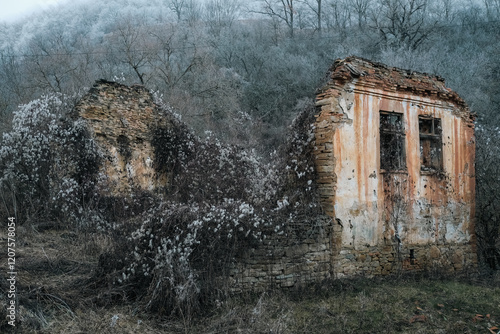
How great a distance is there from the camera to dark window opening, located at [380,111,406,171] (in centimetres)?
916

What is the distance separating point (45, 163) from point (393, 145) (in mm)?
9314

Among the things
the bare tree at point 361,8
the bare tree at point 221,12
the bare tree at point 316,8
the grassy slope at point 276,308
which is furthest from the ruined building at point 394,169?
the bare tree at point 221,12

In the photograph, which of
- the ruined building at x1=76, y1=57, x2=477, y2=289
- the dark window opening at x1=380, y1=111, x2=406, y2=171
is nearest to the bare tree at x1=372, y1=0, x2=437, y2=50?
the ruined building at x1=76, y1=57, x2=477, y2=289

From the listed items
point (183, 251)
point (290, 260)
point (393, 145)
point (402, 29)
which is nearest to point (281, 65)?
point (402, 29)

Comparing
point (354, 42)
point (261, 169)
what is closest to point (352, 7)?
point (354, 42)

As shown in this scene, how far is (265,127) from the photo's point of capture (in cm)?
2414

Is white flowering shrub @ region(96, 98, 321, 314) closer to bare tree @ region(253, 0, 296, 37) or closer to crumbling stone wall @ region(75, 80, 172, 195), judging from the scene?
crumbling stone wall @ region(75, 80, 172, 195)

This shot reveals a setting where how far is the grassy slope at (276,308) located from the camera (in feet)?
17.7

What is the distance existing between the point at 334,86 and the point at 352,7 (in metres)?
30.9

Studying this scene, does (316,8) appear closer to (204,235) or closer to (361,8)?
(361,8)

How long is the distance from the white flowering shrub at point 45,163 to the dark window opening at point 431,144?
8939mm

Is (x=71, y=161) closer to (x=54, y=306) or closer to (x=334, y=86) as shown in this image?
(x=54, y=306)

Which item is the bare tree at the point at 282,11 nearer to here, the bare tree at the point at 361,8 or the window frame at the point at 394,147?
the bare tree at the point at 361,8

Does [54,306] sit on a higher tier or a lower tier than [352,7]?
lower
